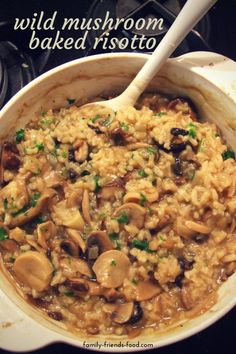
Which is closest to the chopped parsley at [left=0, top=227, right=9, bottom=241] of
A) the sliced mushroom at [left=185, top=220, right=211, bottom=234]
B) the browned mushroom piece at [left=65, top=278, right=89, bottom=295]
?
the browned mushroom piece at [left=65, top=278, right=89, bottom=295]

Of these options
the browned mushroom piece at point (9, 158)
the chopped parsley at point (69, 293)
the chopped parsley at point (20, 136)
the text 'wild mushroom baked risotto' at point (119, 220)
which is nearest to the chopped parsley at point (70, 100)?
the text 'wild mushroom baked risotto' at point (119, 220)

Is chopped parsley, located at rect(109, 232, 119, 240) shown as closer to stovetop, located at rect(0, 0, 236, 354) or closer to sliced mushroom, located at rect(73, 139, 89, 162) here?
sliced mushroom, located at rect(73, 139, 89, 162)

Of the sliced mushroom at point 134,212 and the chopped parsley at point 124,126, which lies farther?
the chopped parsley at point 124,126

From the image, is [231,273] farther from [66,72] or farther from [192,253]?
[66,72]

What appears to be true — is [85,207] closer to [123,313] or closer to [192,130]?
[123,313]

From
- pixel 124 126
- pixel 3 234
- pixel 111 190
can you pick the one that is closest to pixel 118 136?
pixel 124 126

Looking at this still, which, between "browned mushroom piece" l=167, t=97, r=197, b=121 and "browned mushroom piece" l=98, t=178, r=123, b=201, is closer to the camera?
"browned mushroom piece" l=98, t=178, r=123, b=201

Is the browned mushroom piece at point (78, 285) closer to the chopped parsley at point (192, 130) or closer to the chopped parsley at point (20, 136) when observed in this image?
the chopped parsley at point (20, 136)
